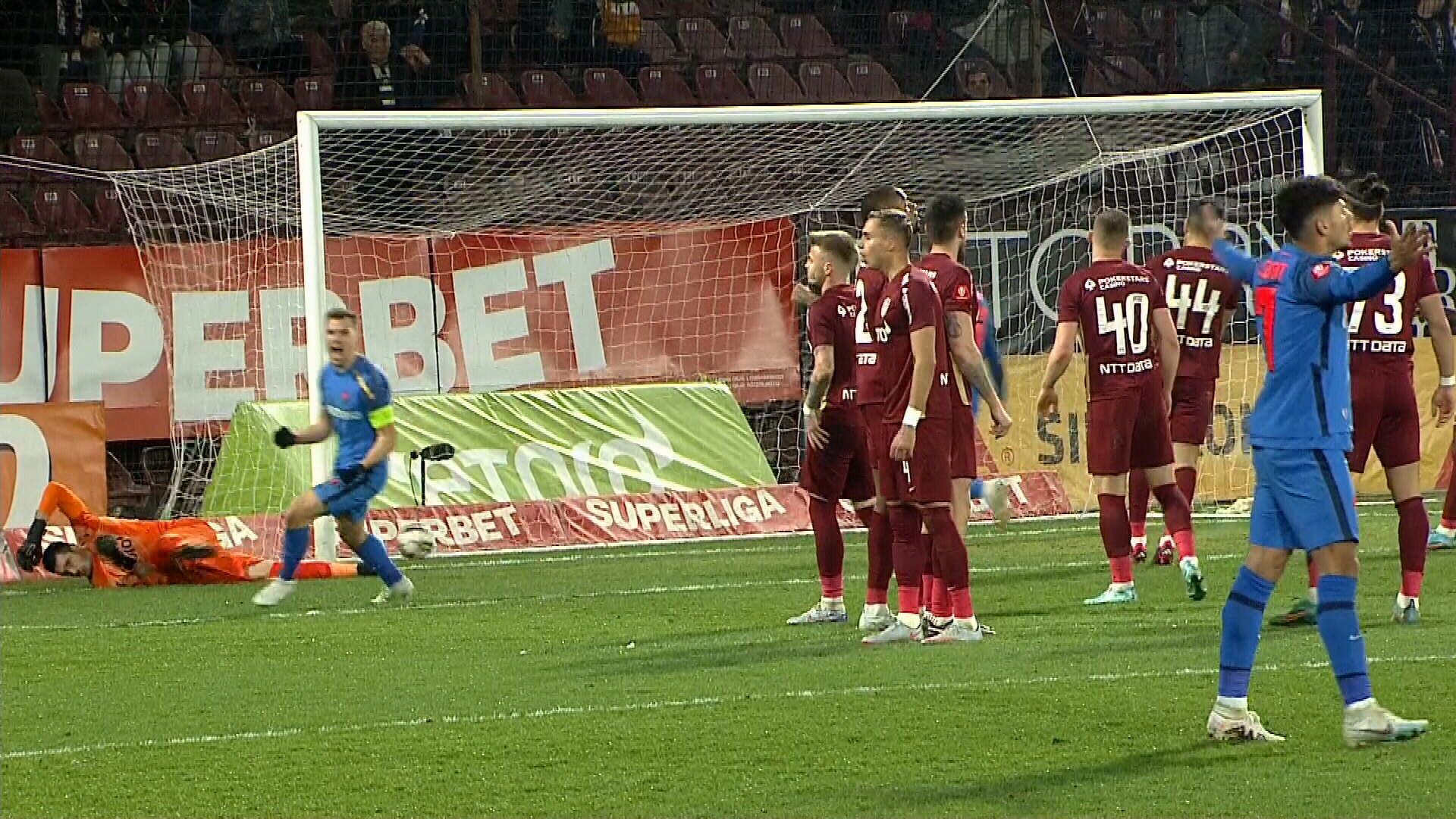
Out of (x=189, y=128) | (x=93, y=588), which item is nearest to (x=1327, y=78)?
(x=189, y=128)

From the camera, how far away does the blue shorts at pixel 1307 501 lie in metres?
6.51

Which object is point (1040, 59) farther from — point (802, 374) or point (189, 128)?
point (189, 128)

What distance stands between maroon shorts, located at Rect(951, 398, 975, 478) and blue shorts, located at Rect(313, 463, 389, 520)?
12.1 feet

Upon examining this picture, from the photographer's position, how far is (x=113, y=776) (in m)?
6.65

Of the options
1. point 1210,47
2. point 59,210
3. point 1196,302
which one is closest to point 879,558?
point 1196,302

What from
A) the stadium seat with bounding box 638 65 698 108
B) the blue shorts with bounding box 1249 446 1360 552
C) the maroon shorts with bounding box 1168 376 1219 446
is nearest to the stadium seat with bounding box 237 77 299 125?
the stadium seat with bounding box 638 65 698 108

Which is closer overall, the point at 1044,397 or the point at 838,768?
the point at 838,768

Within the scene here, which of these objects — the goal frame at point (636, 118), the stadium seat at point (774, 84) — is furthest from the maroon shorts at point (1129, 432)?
the stadium seat at point (774, 84)

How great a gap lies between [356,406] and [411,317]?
20.8 feet

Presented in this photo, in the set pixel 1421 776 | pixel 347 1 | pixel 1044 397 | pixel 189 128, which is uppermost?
pixel 347 1

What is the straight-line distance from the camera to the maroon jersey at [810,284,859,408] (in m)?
10.1

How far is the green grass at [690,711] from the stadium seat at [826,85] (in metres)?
10.0

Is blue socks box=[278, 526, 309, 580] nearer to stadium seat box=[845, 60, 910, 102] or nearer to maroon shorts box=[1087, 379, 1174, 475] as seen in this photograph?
maroon shorts box=[1087, 379, 1174, 475]

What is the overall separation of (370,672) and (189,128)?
11.8m
